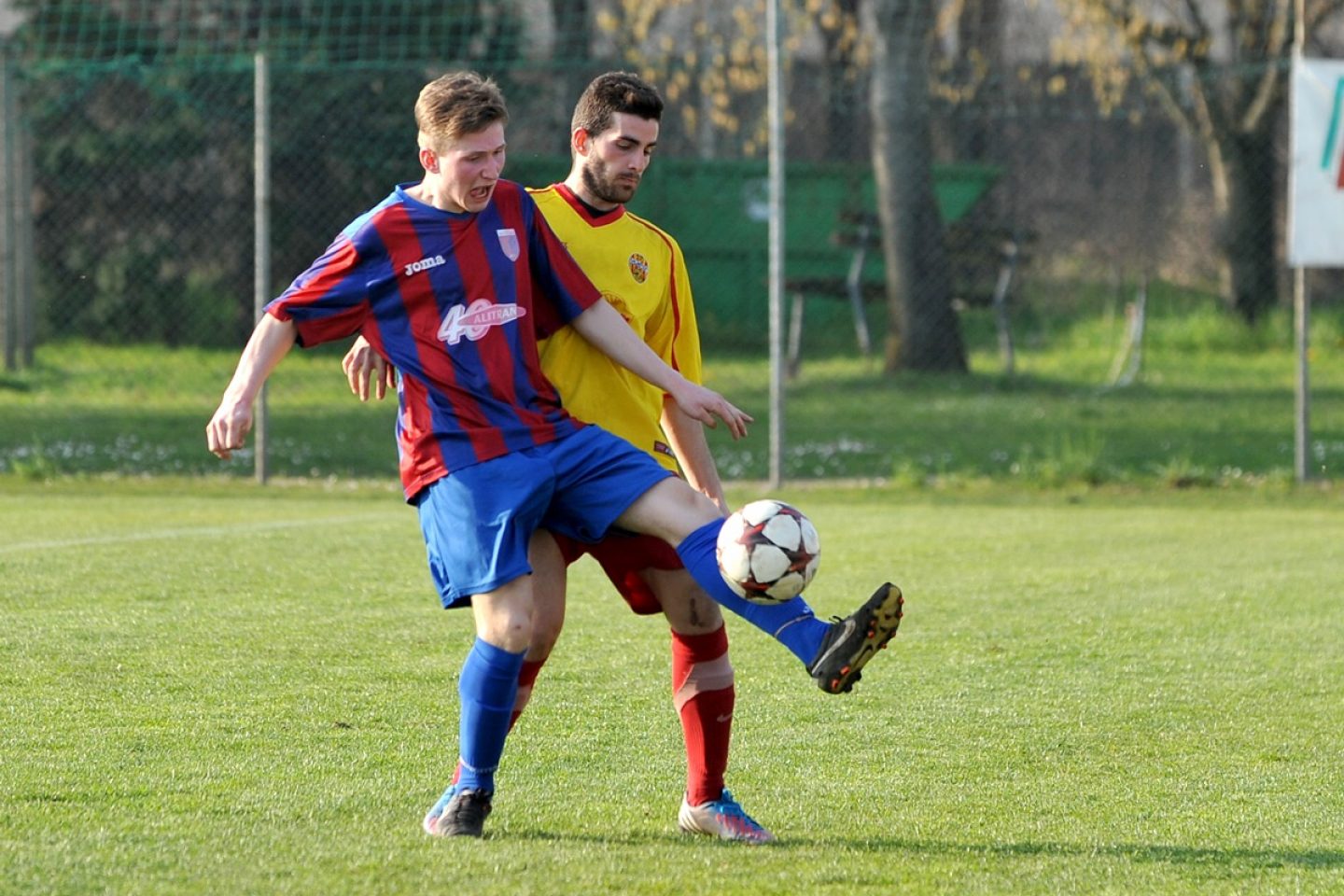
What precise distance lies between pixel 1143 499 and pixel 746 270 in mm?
8404

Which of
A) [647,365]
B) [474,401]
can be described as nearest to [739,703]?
[647,365]

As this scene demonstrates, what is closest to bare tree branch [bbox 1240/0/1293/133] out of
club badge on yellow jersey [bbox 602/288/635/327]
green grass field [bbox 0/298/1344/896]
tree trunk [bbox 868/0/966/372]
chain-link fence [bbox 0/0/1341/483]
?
chain-link fence [bbox 0/0/1341/483]

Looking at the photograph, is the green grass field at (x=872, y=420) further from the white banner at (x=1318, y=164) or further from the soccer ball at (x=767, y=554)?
the soccer ball at (x=767, y=554)

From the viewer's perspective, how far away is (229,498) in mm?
10641

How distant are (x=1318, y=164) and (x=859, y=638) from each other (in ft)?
27.0

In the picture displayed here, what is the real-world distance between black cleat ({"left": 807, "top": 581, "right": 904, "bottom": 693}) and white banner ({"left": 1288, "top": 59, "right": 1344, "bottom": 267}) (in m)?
7.95

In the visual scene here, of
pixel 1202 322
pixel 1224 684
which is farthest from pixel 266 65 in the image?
pixel 1202 322

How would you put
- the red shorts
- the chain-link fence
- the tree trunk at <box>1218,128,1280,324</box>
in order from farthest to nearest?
the tree trunk at <box>1218,128,1280,324</box>, the chain-link fence, the red shorts

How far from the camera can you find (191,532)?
8859 millimetres

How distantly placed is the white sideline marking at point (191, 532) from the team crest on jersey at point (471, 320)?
15.7 ft

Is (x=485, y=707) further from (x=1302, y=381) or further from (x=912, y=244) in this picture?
(x=912, y=244)

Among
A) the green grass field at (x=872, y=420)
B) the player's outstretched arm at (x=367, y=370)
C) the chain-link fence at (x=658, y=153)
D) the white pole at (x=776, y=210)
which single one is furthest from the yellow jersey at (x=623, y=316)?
the chain-link fence at (x=658, y=153)

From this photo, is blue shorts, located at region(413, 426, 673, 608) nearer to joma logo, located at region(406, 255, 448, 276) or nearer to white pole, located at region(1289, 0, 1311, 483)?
joma logo, located at region(406, 255, 448, 276)

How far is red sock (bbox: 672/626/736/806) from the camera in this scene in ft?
13.3
